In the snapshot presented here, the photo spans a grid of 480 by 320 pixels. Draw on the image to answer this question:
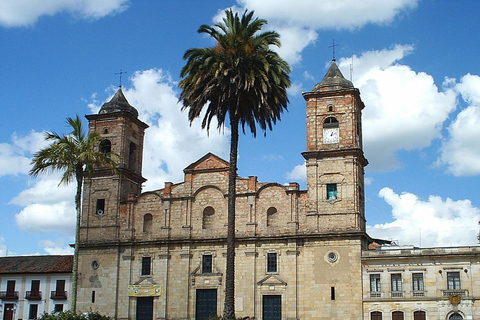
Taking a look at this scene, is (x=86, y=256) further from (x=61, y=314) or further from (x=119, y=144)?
(x=61, y=314)

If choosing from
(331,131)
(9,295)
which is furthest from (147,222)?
(331,131)

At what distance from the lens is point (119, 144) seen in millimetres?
56031

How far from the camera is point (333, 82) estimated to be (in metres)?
51.5

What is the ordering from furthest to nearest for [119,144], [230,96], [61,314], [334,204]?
[119,144] → [334,204] → [230,96] → [61,314]

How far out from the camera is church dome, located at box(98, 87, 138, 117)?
5762 centimetres

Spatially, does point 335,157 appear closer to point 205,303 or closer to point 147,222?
point 205,303

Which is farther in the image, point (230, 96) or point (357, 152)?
point (357, 152)

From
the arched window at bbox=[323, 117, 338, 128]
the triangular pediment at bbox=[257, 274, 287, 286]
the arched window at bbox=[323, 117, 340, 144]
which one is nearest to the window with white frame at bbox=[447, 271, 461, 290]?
the triangular pediment at bbox=[257, 274, 287, 286]

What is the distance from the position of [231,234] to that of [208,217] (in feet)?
51.2

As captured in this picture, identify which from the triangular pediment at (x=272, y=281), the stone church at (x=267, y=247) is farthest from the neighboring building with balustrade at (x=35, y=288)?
the triangular pediment at (x=272, y=281)

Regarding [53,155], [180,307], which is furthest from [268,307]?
[53,155]

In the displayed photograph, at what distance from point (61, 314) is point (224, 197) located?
20.8 meters

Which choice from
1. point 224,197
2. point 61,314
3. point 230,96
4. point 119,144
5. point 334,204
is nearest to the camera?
point 61,314

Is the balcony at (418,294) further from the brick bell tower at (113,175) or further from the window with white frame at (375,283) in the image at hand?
the brick bell tower at (113,175)
